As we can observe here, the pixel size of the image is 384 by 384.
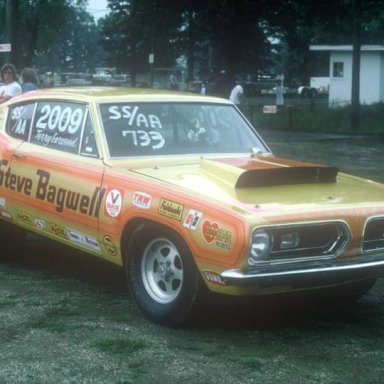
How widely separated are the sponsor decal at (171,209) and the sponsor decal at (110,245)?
627 millimetres

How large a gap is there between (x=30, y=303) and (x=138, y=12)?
1489 inches

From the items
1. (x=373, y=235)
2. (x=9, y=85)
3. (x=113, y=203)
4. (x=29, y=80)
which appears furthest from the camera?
(x=29, y=80)

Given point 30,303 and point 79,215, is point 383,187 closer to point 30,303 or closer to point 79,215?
point 79,215

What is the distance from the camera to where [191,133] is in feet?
23.1

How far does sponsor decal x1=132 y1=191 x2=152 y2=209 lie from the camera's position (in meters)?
5.84

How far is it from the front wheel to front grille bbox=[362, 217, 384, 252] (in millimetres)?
1093

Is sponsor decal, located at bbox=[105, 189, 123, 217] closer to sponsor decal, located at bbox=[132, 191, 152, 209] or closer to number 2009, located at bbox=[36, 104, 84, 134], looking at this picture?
sponsor decal, located at bbox=[132, 191, 152, 209]

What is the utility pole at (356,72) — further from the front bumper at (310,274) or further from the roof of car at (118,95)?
the front bumper at (310,274)

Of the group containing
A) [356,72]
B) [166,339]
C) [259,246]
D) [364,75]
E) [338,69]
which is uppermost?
[338,69]

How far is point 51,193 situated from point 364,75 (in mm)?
41825

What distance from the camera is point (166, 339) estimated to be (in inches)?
219

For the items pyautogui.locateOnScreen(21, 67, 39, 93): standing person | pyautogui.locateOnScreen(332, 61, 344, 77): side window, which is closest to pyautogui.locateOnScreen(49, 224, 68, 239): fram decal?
pyautogui.locateOnScreen(21, 67, 39, 93): standing person

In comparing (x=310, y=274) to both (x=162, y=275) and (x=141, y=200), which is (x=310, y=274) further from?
(x=141, y=200)

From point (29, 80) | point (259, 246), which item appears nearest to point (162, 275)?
point (259, 246)
